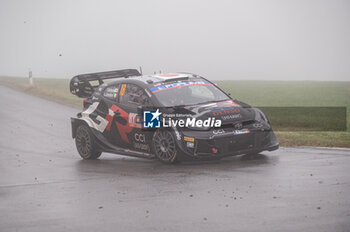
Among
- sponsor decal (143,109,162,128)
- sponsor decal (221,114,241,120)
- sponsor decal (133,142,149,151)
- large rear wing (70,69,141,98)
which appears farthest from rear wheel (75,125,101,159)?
sponsor decal (221,114,241,120)

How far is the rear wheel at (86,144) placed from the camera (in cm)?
1312

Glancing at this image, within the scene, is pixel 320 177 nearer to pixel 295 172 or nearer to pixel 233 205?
pixel 295 172

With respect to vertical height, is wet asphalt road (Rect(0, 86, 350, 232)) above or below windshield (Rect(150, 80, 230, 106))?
below

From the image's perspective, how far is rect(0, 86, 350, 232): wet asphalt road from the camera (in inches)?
286

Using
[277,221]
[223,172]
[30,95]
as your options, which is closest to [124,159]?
[223,172]

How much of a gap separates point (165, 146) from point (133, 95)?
4.87ft

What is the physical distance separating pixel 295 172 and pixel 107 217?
3.64 meters

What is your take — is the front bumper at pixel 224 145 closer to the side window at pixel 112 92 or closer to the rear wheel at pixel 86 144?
the side window at pixel 112 92

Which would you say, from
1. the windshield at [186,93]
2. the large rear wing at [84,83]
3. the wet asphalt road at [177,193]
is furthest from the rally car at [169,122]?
the large rear wing at [84,83]

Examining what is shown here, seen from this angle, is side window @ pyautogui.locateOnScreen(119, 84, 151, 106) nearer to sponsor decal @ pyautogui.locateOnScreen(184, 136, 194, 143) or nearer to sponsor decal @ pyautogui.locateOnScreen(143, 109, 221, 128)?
sponsor decal @ pyautogui.locateOnScreen(143, 109, 221, 128)

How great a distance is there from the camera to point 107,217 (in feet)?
25.2

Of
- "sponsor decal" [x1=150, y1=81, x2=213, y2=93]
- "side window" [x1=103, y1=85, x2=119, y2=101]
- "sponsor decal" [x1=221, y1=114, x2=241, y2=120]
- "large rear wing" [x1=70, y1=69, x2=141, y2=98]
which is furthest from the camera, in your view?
"large rear wing" [x1=70, y1=69, x2=141, y2=98]

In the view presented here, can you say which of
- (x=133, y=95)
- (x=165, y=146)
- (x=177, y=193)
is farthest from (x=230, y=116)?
(x=177, y=193)

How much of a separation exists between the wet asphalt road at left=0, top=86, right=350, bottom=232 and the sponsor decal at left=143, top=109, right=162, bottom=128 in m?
0.74
